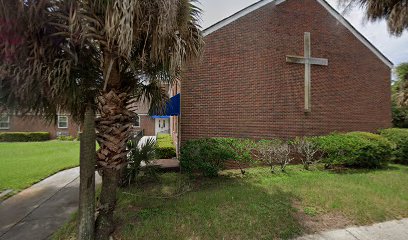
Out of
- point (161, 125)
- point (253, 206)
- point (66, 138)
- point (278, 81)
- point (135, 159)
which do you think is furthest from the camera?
point (161, 125)

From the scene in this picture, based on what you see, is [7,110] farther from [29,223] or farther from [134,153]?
[134,153]

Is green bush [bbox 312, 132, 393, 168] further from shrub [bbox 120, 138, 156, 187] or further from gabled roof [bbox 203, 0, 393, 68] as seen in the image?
shrub [bbox 120, 138, 156, 187]

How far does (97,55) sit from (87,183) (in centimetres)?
250

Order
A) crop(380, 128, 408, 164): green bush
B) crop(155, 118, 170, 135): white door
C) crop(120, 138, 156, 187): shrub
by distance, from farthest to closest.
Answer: crop(155, 118, 170, 135): white door → crop(380, 128, 408, 164): green bush → crop(120, 138, 156, 187): shrub

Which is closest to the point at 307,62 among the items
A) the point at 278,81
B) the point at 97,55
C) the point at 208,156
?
the point at 278,81

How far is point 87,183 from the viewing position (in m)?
4.33

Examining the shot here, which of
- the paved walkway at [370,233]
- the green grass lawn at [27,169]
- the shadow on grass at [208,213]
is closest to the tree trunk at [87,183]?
the shadow on grass at [208,213]

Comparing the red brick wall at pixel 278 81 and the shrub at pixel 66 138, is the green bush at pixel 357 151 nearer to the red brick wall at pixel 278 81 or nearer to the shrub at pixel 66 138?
the red brick wall at pixel 278 81

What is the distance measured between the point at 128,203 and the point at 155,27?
14.2 feet

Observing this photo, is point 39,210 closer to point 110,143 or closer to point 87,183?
point 87,183

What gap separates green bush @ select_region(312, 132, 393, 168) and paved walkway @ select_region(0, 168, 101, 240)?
906 centimetres

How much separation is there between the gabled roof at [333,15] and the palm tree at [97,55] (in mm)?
4729

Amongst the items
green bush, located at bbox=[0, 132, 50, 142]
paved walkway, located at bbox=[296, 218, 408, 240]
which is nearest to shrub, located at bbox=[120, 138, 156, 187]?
paved walkway, located at bbox=[296, 218, 408, 240]

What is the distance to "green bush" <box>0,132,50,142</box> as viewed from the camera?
24719 mm
